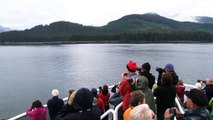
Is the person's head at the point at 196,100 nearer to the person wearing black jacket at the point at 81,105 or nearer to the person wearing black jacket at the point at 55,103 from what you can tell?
the person wearing black jacket at the point at 81,105

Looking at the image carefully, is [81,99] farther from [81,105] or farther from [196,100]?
[196,100]

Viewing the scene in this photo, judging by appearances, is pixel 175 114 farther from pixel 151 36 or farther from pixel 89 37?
pixel 89 37

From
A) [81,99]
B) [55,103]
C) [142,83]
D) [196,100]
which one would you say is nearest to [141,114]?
[81,99]

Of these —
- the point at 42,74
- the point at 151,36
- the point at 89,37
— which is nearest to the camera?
the point at 42,74

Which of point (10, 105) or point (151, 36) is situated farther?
point (151, 36)

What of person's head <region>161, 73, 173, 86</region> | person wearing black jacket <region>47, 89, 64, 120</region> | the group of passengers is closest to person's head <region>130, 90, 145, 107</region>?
the group of passengers

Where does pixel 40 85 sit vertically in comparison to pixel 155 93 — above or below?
below

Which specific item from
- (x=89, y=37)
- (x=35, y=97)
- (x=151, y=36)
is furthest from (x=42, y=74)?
(x=89, y=37)

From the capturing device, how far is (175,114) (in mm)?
3969

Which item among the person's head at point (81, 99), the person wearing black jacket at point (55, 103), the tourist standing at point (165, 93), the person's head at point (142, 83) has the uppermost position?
the person's head at point (81, 99)

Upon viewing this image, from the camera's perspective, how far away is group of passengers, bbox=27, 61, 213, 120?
11.7 feet

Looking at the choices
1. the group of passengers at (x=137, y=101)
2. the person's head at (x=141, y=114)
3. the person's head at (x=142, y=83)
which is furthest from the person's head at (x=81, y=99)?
the person's head at (x=142, y=83)

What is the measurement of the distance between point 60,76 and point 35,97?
1437cm

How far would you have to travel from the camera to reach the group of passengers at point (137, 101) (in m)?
3.57
